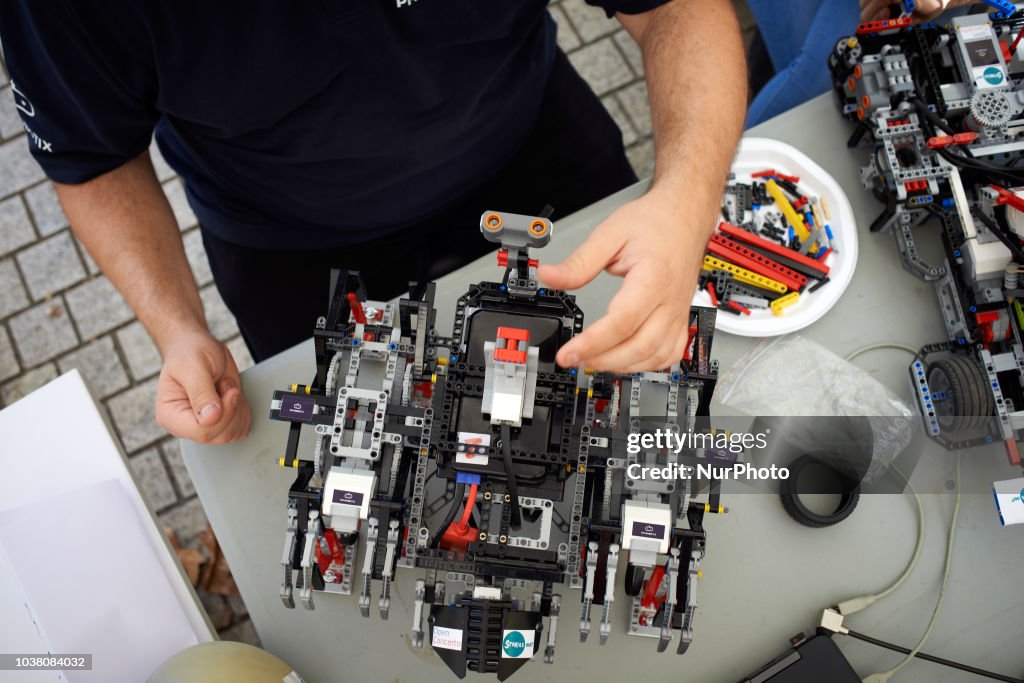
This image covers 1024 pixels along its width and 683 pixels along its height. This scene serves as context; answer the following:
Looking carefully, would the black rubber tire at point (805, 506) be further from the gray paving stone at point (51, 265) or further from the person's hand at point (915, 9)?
the gray paving stone at point (51, 265)

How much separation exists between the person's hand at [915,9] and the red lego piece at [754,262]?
3.37 feet

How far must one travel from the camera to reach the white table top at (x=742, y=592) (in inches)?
87.3

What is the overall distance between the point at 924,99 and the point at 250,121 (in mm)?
2244

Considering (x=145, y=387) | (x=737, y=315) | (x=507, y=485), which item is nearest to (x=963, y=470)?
(x=737, y=315)

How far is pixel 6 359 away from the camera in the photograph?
4113 millimetres

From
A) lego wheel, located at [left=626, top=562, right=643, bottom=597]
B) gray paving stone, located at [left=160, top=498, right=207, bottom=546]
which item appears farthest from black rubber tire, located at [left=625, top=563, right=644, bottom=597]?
gray paving stone, located at [left=160, top=498, right=207, bottom=546]

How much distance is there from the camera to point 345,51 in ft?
6.61

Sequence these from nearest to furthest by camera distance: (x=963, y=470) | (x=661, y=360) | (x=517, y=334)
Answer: (x=517, y=334), (x=661, y=360), (x=963, y=470)

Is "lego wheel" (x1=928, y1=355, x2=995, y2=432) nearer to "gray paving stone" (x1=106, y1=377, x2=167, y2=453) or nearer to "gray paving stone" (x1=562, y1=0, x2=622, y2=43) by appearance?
"gray paving stone" (x1=562, y1=0, x2=622, y2=43)

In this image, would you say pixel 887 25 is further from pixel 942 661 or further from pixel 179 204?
pixel 179 204

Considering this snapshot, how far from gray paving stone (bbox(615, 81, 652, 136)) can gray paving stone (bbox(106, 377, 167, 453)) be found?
333 cm

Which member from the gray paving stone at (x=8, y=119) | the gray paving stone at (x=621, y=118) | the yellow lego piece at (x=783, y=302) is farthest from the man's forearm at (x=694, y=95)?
the gray paving stone at (x=8, y=119)

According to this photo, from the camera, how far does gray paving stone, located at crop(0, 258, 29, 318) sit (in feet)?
13.7

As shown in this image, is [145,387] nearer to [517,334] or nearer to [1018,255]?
[517,334]
